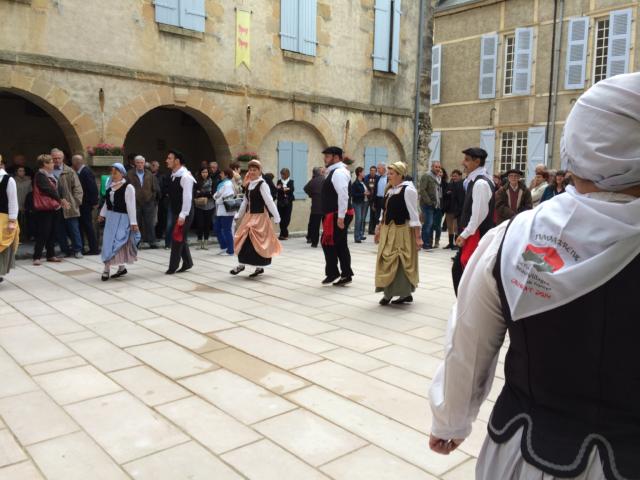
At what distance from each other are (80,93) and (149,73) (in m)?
1.38

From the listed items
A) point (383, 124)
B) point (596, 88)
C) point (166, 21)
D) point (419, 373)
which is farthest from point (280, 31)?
point (596, 88)

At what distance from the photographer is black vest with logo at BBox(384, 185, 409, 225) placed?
627cm

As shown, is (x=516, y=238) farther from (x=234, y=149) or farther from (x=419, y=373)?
(x=234, y=149)

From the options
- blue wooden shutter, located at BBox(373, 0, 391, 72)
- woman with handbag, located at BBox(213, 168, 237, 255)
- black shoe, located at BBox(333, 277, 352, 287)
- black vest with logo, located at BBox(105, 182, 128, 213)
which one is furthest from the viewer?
blue wooden shutter, located at BBox(373, 0, 391, 72)

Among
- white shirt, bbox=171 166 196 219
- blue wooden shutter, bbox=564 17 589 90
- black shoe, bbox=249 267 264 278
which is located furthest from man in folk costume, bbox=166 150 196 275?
blue wooden shutter, bbox=564 17 589 90

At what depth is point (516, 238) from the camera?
137cm

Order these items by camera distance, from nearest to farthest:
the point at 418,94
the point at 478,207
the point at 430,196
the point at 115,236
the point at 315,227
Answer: the point at 478,207, the point at 115,236, the point at 430,196, the point at 315,227, the point at 418,94

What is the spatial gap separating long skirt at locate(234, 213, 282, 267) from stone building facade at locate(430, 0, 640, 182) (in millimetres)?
14106

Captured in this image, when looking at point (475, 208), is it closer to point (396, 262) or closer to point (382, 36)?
point (396, 262)

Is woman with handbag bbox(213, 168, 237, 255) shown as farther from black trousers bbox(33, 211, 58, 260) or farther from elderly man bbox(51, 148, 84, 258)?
black trousers bbox(33, 211, 58, 260)

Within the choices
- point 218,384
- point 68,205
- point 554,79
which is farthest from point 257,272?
point 554,79

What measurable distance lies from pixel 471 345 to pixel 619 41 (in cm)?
1967

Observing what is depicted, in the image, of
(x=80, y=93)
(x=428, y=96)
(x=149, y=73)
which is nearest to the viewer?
(x=80, y=93)

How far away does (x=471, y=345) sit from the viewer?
150 cm
